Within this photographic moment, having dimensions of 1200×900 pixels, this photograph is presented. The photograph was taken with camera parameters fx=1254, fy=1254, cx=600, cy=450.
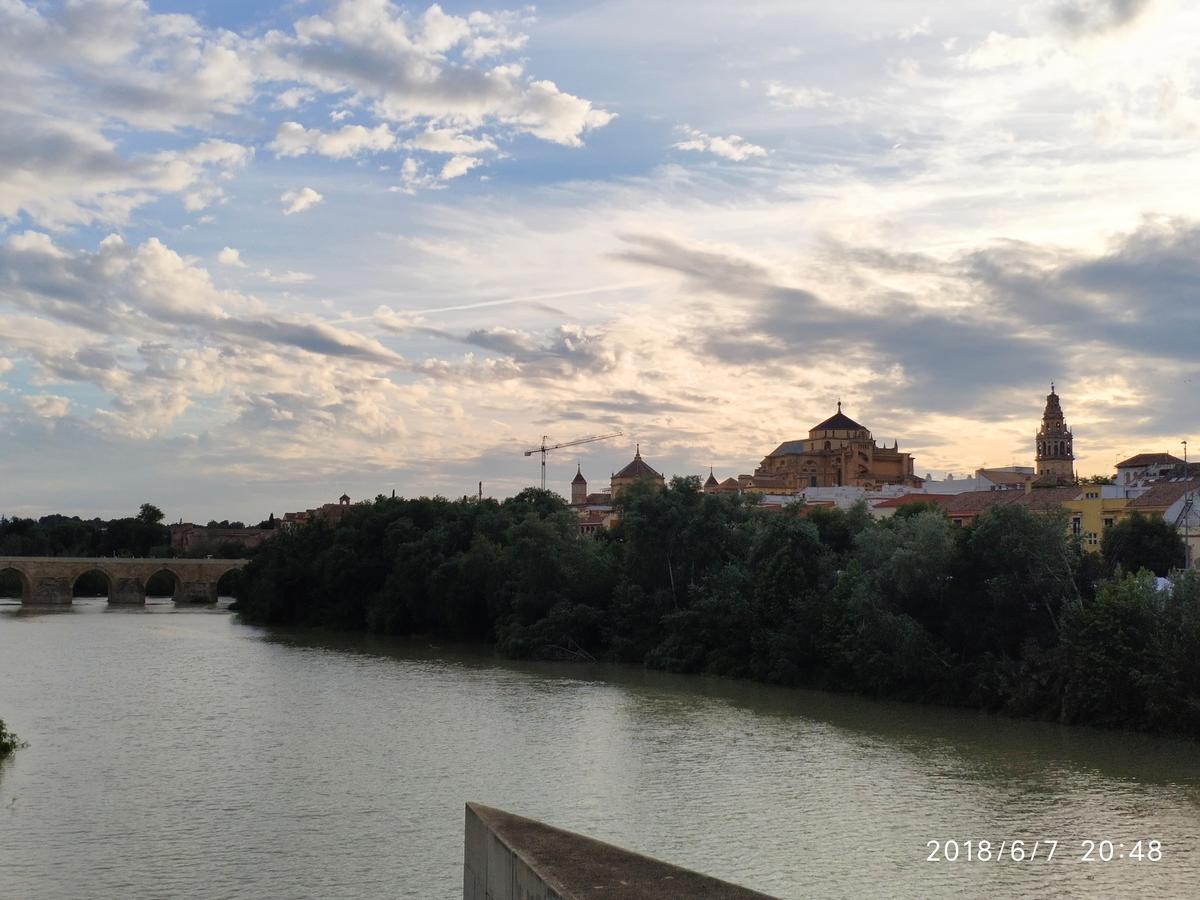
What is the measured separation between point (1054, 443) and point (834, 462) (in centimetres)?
2103

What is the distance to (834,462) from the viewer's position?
124 meters

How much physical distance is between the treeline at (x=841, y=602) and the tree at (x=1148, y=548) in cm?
7

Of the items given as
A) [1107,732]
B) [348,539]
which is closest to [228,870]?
[1107,732]

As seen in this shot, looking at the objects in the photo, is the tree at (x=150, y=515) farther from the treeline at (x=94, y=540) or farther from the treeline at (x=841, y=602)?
the treeline at (x=841, y=602)

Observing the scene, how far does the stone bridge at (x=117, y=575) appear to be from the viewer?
88.4 metres

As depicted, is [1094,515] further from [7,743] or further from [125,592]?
[125,592]

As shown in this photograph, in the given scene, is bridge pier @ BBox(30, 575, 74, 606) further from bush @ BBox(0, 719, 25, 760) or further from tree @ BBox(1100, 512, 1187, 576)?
tree @ BBox(1100, 512, 1187, 576)

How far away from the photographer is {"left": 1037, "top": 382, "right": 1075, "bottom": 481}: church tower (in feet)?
365

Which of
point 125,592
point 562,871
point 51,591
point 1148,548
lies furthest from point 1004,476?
point 562,871

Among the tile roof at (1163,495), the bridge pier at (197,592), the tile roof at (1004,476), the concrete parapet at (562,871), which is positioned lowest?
the bridge pier at (197,592)

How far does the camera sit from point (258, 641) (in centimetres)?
5556

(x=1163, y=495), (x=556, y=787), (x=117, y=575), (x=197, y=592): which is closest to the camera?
(x=556, y=787)

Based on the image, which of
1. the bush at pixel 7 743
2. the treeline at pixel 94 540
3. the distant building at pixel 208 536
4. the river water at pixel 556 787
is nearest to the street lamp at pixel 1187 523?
the river water at pixel 556 787

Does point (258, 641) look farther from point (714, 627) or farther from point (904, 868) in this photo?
point (904, 868)
